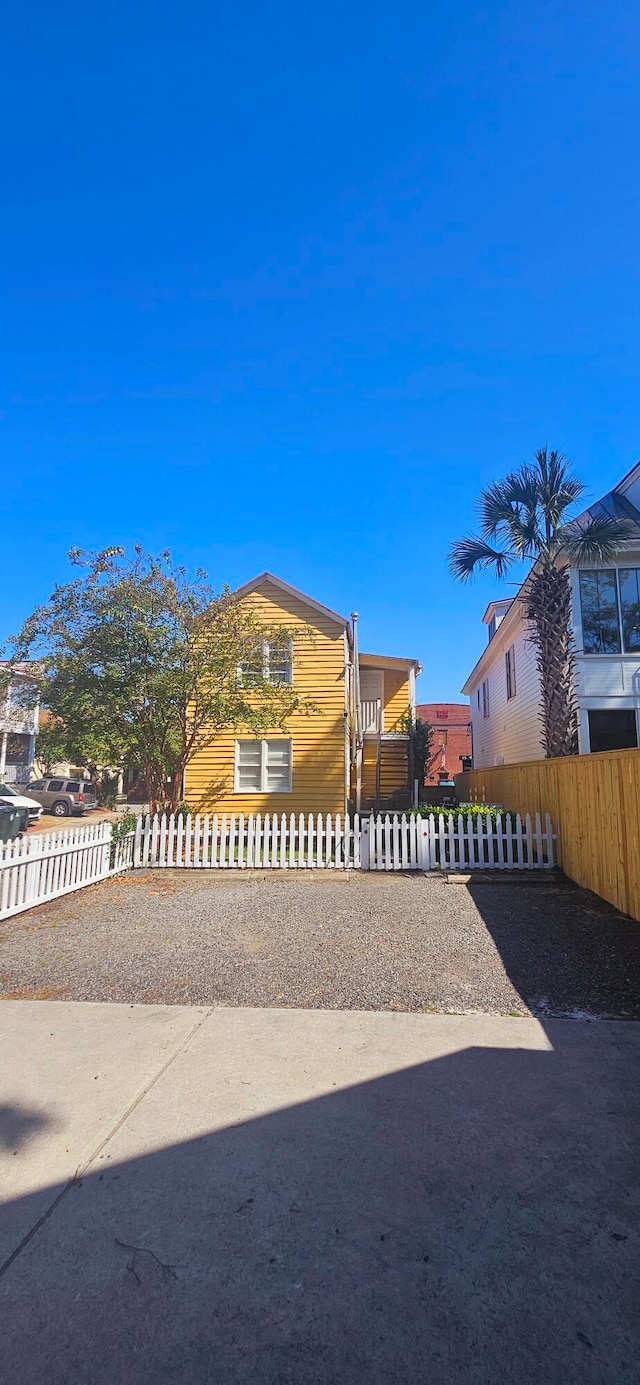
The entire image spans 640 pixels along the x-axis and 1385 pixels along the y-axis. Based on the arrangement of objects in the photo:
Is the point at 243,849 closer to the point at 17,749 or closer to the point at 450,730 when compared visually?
the point at 17,749

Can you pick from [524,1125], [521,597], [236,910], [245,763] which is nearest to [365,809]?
[245,763]

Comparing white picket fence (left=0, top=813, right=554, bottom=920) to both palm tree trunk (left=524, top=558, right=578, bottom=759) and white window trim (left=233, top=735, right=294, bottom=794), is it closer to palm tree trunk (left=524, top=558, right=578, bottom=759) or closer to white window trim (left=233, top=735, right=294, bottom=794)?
palm tree trunk (left=524, top=558, right=578, bottom=759)

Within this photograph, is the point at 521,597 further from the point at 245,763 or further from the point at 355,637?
the point at 245,763

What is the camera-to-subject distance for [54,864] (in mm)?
8836

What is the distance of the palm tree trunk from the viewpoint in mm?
13516

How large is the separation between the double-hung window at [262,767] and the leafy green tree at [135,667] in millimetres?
3946

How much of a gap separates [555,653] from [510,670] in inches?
260

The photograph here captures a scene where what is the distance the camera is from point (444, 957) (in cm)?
596

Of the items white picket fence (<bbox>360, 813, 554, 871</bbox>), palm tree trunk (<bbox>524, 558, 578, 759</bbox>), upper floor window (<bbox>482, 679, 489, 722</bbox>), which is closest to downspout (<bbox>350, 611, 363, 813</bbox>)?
palm tree trunk (<bbox>524, 558, 578, 759</bbox>)

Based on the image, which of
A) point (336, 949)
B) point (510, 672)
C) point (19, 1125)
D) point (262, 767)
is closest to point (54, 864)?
point (336, 949)

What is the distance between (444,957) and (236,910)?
305 cm

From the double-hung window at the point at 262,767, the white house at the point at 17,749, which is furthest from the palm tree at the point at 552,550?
the white house at the point at 17,749

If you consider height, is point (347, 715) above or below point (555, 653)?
below

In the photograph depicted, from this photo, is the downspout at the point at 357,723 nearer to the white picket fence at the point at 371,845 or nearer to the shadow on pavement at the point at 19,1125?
the white picket fence at the point at 371,845
